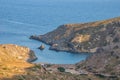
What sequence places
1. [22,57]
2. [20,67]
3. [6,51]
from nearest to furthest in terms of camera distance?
[20,67], [6,51], [22,57]

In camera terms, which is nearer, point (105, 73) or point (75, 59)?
point (105, 73)

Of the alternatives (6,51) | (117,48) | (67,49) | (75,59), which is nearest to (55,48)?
(67,49)

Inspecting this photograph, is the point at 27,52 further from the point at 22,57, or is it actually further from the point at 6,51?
the point at 6,51

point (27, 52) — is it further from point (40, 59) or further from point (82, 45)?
point (82, 45)

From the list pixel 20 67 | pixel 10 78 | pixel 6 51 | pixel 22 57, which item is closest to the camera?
pixel 10 78

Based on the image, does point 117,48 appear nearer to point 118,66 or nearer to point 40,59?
point 118,66

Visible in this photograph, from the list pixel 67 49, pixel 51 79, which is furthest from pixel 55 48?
pixel 51 79

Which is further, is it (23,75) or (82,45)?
(82,45)

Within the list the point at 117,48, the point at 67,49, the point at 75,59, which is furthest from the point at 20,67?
the point at 67,49

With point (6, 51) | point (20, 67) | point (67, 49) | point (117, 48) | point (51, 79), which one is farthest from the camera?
point (67, 49)
